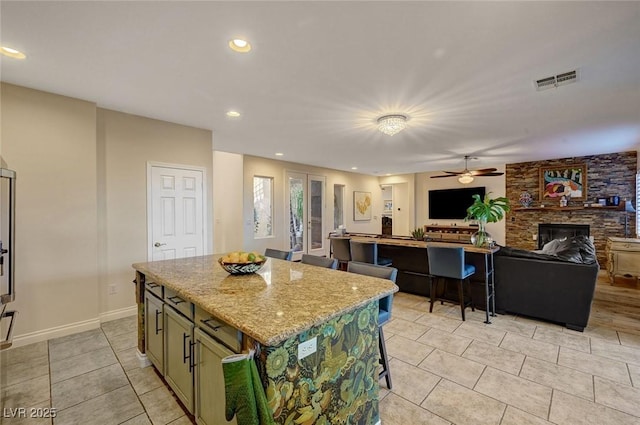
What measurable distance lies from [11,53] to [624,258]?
8822mm

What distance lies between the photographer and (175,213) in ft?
12.9

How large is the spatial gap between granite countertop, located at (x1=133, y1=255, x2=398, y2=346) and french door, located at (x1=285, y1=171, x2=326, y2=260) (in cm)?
473

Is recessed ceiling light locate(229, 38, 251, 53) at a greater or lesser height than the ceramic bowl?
greater

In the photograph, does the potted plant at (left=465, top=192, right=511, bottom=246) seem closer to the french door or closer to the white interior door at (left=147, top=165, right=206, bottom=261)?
the white interior door at (left=147, top=165, right=206, bottom=261)

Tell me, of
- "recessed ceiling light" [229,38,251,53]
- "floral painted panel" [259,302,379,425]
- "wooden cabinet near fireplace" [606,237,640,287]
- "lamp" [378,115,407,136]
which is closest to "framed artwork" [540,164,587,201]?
"wooden cabinet near fireplace" [606,237,640,287]

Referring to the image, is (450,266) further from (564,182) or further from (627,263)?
(564,182)

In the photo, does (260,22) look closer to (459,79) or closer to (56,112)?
(459,79)

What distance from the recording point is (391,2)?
1.66m

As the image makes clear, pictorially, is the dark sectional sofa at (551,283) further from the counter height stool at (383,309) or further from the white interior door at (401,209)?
the white interior door at (401,209)

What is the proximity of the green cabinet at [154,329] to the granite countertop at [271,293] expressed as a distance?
208 millimetres

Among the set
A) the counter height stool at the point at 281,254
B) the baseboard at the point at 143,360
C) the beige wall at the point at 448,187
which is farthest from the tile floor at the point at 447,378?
the beige wall at the point at 448,187

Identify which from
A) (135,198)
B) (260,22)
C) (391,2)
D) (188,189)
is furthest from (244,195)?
(391,2)

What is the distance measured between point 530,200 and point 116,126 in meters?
8.83

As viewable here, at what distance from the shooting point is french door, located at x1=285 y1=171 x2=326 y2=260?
7.14 m
